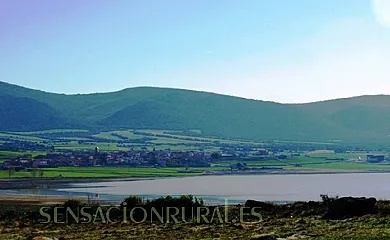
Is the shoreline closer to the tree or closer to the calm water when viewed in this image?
the calm water

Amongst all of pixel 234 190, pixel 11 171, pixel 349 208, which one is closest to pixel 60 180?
pixel 11 171

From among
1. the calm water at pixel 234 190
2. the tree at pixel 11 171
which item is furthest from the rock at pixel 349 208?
the tree at pixel 11 171

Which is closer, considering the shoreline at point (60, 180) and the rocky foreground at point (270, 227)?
the rocky foreground at point (270, 227)

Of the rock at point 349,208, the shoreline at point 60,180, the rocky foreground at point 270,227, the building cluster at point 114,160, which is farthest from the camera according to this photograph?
the building cluster at point 114,160

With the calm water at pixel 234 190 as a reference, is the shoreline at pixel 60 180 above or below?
above

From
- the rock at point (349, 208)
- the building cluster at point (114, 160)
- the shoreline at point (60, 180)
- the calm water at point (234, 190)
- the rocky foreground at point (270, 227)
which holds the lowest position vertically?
the calm water at point (234, 190)

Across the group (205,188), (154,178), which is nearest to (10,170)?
(154,178)

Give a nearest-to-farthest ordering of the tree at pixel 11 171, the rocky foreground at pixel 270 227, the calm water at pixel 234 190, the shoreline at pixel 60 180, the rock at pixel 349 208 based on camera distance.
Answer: the rocky foreground at pixel 270 227 → the rock at pixel 349 208 → the calm water at pixel 234 190 → the shoreline at pixel 60 180 → the tree at pixel 11 171

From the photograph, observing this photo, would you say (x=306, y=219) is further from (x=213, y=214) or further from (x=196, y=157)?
(x=196, y=157)

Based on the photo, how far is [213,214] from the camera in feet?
115

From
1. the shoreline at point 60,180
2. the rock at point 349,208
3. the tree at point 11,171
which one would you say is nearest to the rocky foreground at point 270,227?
the rock at point 349,208

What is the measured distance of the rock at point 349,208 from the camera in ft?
97.5

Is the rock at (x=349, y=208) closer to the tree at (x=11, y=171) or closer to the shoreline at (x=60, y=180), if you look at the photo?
the shoreline at (x=60, y=180)

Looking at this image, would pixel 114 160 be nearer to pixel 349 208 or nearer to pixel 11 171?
pixel 11 171
